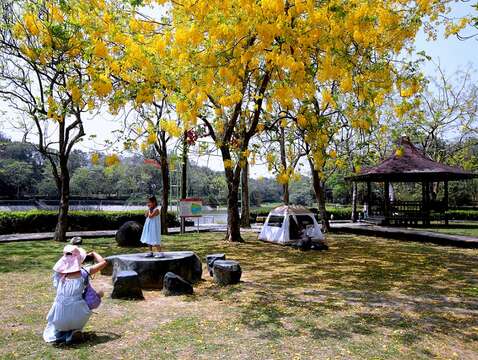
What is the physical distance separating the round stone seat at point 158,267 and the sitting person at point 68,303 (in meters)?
2.87

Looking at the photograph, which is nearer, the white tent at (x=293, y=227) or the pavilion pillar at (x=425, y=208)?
the white tent at (x=293, y=227)

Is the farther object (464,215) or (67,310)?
(464,215)

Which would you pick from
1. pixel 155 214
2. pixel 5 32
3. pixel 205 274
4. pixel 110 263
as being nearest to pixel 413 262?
pixel 205 274

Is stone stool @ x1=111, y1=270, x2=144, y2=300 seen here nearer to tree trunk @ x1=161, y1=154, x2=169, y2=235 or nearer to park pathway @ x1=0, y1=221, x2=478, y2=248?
park pathway @ x1=0, y1=221, x2=478, y2=248

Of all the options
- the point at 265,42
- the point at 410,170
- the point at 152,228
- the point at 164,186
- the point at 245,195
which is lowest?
the point at 152,228

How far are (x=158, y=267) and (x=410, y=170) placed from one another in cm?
1481

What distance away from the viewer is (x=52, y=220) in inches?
760

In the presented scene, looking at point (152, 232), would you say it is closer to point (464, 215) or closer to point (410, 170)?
point (410, 170)

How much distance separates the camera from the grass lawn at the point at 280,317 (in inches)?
175

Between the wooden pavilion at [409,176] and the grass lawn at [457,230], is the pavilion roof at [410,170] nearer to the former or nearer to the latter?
the wooden pavilion at [409,176]

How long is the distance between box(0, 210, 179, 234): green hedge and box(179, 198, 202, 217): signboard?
14.9ft

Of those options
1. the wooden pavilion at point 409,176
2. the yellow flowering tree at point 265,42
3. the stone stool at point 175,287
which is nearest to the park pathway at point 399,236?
the wooden pavilion at point 409,176

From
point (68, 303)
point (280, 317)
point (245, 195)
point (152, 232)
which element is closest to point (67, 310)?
point (68, 303)

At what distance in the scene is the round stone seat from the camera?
7559 millimetres
